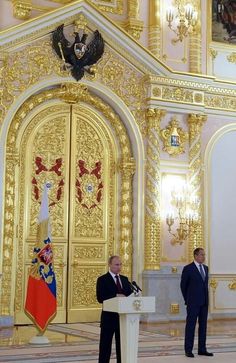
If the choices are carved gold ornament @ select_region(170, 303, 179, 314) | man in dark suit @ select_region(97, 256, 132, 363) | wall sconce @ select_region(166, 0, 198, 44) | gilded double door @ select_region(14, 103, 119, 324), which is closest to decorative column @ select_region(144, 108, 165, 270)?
gilded double door @ select_region(14, 103, 119, 324)

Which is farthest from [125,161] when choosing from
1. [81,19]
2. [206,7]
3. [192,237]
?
[206,7]

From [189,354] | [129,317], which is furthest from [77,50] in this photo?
[129,317]

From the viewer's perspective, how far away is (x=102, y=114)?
12.1m

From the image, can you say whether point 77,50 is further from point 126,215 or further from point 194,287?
point 194,287

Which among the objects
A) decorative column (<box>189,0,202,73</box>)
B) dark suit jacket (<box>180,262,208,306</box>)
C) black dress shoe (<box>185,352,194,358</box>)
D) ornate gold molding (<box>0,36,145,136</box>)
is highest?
decorative column (<box>189,0,202,73</box>)

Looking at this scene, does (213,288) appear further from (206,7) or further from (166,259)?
(206,7)

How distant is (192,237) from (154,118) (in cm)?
233

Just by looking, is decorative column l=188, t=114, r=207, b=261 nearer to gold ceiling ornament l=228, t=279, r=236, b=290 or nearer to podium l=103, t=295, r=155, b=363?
gold ceiling ornament l=228, t=279, r=236, b=290

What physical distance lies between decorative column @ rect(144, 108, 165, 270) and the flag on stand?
297 centimetres

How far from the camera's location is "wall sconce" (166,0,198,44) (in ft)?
40.5

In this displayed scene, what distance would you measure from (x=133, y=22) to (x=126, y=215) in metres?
3.60

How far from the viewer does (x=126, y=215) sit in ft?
39.1

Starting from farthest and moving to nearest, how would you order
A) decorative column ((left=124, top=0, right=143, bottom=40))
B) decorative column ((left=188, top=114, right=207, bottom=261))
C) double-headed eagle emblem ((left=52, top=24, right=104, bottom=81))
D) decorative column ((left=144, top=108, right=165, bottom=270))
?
1. decorative column ((left=188, top=114, right=207, bottom=261))
2. decorative column ((left=124, top=0, right=143, bottom=40))
3. decorative column ((left=144, top=108, right=165, bottom=270))
4. double-headed eagle emblem ((left=52, top=24, right=104, bottom=81))

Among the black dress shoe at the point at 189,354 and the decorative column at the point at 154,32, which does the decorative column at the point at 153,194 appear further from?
the black dress shoe at the point at 189,354
